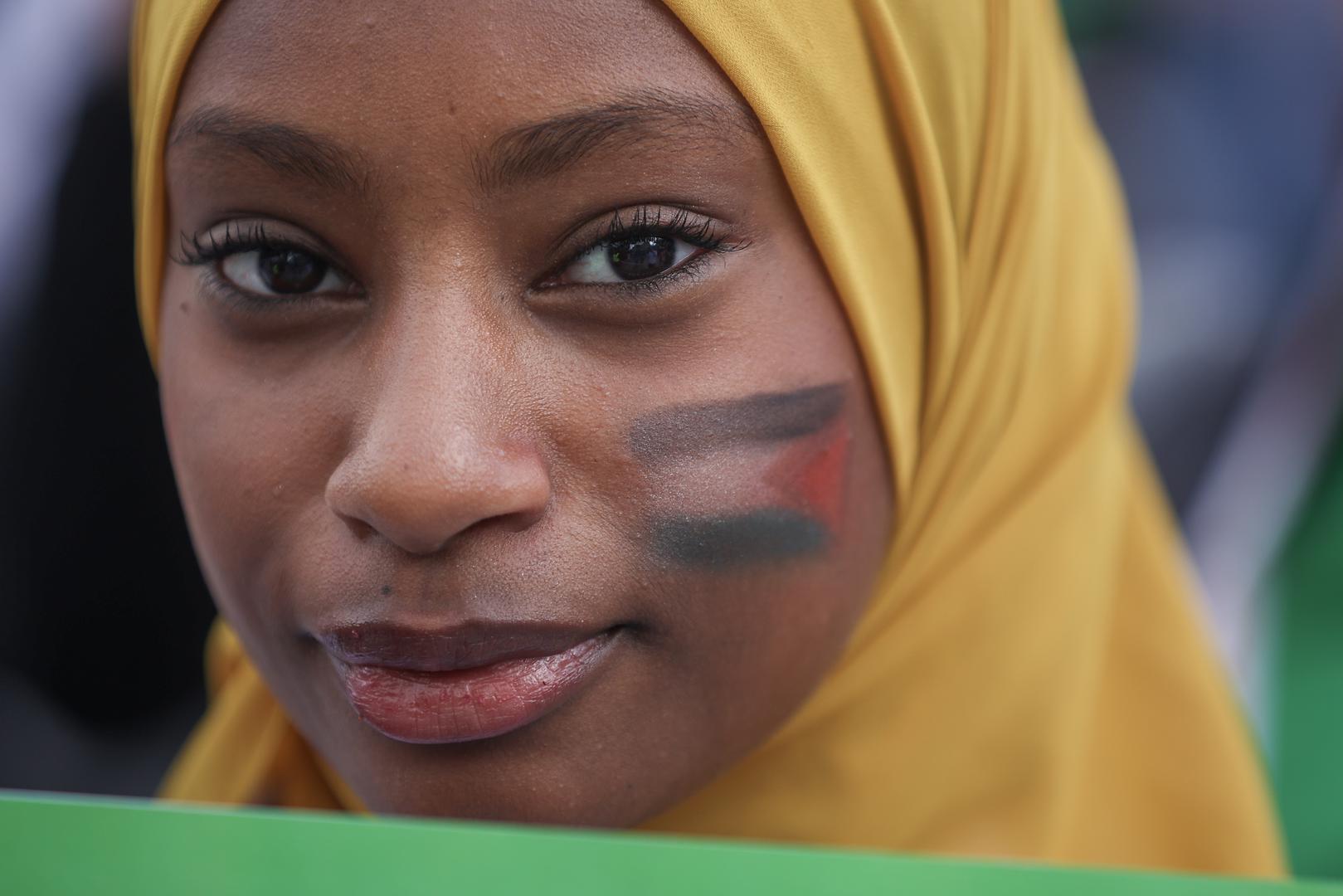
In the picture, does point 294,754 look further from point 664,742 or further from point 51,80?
point 51,80

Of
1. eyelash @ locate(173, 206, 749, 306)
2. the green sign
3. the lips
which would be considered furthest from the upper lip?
eyelash @ locate(173, 206, 749, 306)

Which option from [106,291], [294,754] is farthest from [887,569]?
[106,291]

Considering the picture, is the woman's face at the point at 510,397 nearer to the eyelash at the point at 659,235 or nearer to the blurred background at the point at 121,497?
the eyelash at the point at 659,235

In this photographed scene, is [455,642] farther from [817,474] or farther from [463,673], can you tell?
[817,474]

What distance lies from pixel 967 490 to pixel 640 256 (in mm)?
404

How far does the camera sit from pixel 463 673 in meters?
0.87

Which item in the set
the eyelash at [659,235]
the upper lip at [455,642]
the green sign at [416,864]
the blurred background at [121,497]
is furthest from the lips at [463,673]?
the blurred background at [121,497]

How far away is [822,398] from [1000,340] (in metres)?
0.25

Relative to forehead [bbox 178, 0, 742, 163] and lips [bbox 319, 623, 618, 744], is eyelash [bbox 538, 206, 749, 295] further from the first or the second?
lips [bbox 319, 623, 618, 744]

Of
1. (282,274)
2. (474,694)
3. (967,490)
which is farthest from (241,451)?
(967,490)

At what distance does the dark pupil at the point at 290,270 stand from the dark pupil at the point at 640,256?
0.68 ft

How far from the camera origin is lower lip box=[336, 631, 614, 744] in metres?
0.86

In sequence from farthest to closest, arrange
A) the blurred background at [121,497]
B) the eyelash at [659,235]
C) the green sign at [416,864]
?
the blurred background at [121,497] < the eyelash at [659,235] < the green sign at [416,864]

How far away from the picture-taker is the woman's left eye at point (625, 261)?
873 millimetres
